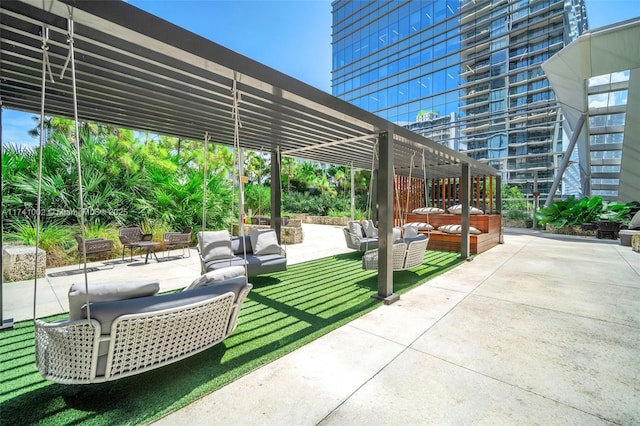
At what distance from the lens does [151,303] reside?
2016 mm

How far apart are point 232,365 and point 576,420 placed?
2.59 metres

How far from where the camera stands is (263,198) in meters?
14.7

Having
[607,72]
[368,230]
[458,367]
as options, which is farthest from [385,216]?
[607,72]

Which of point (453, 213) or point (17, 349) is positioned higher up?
point (453, 213)

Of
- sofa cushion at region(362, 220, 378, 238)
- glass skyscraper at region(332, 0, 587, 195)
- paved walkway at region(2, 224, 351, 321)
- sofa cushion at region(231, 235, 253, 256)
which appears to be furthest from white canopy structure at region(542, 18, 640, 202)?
sofa cushion at region(231, 235, 253, 256)

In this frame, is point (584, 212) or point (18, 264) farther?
point (584, 212)

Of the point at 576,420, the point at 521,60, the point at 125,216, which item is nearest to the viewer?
the point at 576,420

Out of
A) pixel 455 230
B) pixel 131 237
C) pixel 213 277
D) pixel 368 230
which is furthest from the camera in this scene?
pixel 455 230

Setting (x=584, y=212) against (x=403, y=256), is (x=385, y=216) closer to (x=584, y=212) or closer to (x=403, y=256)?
(x=403, y=256)

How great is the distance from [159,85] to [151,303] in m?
2.42

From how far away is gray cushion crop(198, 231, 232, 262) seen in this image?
5000 millimetres

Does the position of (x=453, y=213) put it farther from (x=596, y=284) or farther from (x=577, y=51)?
(x=577, y=51)

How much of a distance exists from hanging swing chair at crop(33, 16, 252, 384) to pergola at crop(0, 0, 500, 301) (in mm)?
230

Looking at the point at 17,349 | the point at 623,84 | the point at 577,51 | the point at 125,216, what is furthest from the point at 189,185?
the point at 623,84
